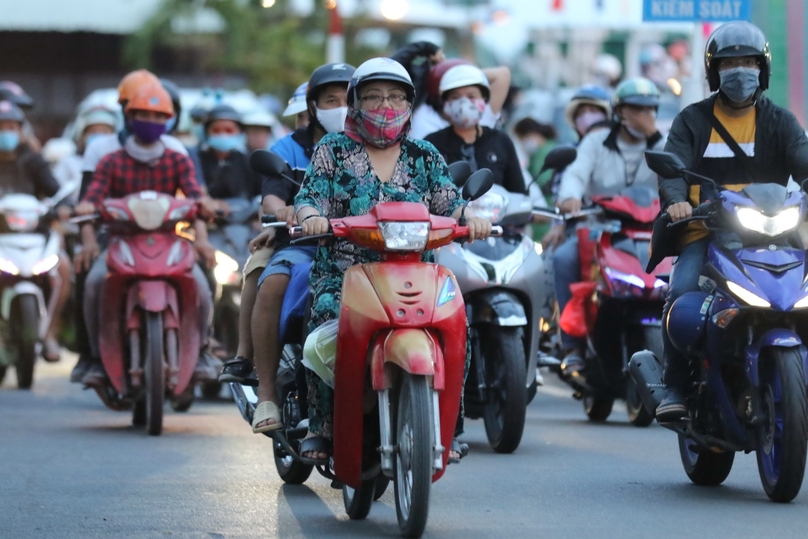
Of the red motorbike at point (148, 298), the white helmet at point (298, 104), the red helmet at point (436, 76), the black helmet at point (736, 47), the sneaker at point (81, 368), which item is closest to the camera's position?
the black helmet at point (736, 47)

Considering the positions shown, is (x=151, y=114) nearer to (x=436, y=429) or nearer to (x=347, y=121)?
(x=347, y=121)

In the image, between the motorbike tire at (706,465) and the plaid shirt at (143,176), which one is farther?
the plaid shirt at (143,176)

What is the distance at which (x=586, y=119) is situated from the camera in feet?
51.2

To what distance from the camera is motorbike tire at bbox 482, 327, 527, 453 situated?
32.7ft

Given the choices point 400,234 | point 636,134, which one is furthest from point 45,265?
point 400,234

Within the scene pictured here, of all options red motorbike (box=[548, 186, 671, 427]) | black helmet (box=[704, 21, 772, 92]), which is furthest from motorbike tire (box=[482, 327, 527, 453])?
black helmet (box=[704, 21, 772, 92])

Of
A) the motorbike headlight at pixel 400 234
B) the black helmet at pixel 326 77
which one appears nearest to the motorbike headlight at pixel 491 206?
the black helmet at pixel 326 77

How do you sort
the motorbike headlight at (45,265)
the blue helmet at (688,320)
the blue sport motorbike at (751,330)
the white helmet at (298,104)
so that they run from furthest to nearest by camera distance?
the motorbike headlight at (45,265) → the white helmet at (298,104) → the blue helmet at (688,320) → the blue sport motorbike at (751,330)

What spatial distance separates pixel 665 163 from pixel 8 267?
26.6 feet

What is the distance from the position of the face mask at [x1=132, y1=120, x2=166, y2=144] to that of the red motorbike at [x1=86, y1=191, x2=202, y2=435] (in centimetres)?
62

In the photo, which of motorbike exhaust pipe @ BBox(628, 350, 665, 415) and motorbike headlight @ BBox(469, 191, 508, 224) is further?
motorbike headlight @ BBox(469, 191, 508, 224)

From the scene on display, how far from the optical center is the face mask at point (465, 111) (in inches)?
439

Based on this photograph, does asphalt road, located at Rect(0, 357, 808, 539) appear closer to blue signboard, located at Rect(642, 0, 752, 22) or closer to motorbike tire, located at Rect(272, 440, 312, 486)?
motorbike tire, located at Rect(272, 440, 312, 486)

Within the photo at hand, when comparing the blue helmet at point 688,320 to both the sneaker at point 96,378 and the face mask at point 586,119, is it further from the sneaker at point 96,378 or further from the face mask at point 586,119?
the face mask at point 586,119
